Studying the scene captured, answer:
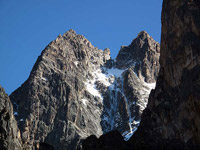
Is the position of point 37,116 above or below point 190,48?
above

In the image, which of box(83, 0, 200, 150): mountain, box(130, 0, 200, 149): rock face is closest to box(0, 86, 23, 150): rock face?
box(83, 0, 200, 150): mountain

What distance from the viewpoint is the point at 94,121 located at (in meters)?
198

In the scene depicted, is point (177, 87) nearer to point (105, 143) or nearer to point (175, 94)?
point (175, 94)

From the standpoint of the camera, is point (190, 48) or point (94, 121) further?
point (94, 121)

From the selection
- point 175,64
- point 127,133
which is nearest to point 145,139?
point 175,64

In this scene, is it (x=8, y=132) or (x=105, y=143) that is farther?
(x=8, y=132)

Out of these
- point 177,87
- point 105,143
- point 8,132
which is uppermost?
point 177,87

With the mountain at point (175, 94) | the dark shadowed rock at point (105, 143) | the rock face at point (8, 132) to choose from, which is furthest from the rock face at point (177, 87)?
the rock face at point (8, 132)

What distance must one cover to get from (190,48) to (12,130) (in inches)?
1704

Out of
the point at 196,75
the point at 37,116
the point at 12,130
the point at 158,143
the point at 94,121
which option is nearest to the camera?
the point at 196,75

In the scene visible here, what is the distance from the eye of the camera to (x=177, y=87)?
88375 mm

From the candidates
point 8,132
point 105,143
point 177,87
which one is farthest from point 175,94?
point 8,132

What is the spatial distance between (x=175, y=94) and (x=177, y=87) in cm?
149

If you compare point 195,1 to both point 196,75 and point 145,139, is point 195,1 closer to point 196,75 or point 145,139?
point 196,75
